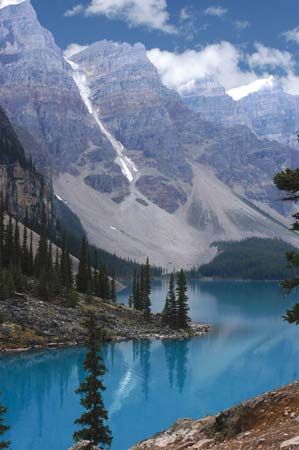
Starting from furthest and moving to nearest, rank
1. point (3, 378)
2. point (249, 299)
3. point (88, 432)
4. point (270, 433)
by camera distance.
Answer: point (249, 299) < point (3, 378) < point (88, 432) < point (270, 433)

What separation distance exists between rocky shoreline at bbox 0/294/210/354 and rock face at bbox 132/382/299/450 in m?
58.1

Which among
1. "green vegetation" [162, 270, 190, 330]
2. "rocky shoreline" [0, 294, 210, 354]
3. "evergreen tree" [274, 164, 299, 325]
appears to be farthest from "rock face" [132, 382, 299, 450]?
"green vegetation" [162, 270, 190, 330]

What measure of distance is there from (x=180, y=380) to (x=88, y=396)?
4404 cm

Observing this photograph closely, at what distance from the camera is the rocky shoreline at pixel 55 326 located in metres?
75.1

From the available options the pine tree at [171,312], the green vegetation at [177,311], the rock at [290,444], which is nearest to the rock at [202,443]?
the rock at [290,444]

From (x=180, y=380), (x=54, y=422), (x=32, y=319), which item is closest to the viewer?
(x=54, y=422)

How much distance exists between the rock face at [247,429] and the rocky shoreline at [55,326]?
5806cm

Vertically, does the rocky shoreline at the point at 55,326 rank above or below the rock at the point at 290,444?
below

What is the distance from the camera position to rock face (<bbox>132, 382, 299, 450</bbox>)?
47.0ft

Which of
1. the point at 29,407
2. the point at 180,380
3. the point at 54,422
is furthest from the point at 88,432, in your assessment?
the point at 180,380

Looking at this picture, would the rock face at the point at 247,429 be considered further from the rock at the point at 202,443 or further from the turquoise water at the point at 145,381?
the turquoise water at the point at 145,381

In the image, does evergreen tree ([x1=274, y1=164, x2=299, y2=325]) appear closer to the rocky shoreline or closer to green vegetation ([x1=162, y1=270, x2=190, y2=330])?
the rocky shoreline

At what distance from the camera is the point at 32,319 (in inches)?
3113

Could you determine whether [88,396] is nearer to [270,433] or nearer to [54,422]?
[270,433]
